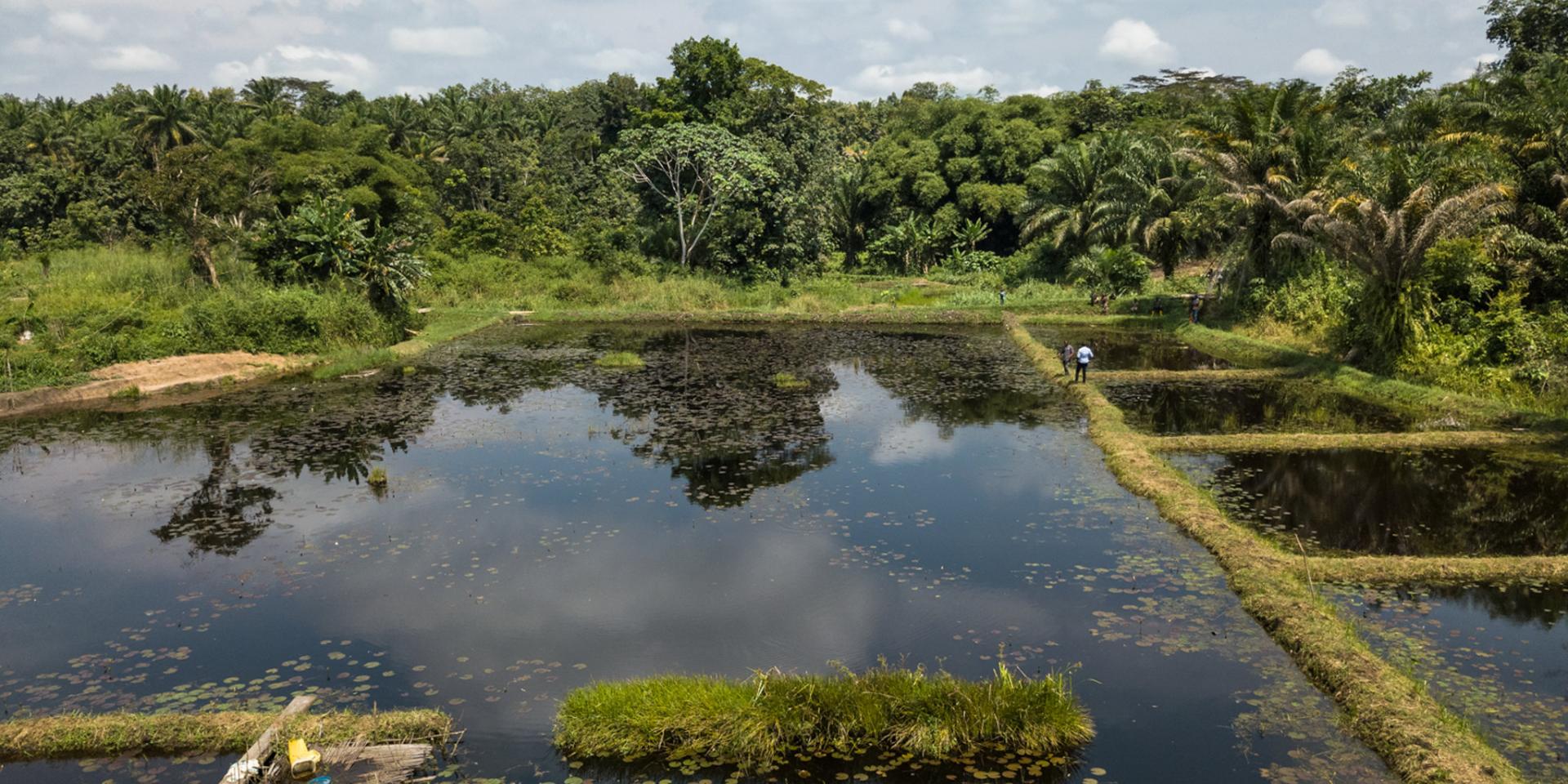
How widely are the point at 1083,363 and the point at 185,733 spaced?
20197 millimetres

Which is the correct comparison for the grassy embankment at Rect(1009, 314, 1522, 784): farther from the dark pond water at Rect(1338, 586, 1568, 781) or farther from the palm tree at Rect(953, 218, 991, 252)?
the palm tree at Rect(953, 218, 991, 252)

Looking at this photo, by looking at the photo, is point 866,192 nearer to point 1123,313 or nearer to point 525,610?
point 1123,313

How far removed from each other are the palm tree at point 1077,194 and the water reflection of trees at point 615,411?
13666mm

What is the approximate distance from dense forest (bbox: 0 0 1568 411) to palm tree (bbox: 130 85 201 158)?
0.51 ft

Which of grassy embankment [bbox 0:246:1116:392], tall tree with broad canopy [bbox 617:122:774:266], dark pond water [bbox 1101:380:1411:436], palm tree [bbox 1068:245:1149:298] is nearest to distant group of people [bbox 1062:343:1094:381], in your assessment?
dark pond water [bbox 1101:380:1411:436]

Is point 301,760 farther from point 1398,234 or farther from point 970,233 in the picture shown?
point 970,233

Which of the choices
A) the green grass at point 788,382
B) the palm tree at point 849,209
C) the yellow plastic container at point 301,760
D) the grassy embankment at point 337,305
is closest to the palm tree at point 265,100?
the grassy embankment at point 337,305

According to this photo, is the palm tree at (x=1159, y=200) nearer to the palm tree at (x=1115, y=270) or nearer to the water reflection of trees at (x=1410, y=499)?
the palm tree at (x=1115, y=270)

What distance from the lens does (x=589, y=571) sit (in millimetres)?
12195

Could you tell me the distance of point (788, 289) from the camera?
4506 centimetres

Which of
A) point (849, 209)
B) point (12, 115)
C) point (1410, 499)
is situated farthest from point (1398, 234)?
point (12, 115)

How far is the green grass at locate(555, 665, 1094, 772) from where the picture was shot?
827cm

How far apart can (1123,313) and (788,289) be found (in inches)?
581

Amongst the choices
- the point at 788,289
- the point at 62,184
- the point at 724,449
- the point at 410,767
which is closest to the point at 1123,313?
the point at 788,289
